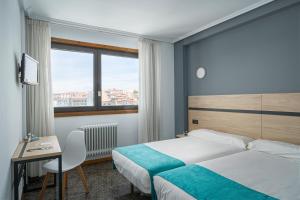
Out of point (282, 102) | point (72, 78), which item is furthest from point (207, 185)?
point (72, 78)

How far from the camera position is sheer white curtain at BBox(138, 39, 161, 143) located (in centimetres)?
407

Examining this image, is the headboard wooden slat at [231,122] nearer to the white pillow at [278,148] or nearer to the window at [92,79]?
the white pillow at [278,148]

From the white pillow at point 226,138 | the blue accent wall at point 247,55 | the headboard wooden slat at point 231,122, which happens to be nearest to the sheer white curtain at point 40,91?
the white pillow at point 226,138

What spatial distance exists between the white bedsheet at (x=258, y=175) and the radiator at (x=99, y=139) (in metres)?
2.13

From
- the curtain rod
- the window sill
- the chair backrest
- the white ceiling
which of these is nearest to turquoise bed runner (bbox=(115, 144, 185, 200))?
the chair backrest

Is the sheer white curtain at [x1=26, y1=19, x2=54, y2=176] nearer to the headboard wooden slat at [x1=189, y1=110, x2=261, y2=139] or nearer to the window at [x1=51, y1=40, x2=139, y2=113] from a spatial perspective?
the window at [x1=51, y1=40, x2=139, y2=113]

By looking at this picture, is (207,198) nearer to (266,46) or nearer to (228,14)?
(266,46)

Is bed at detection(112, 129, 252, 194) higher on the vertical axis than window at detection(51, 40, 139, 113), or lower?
lower

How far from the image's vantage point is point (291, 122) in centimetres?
253

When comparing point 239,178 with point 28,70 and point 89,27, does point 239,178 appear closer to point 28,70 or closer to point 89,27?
point 28,70

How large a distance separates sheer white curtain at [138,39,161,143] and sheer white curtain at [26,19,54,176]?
5.76ft

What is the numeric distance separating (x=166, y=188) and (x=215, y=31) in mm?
2963

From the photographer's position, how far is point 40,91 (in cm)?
310

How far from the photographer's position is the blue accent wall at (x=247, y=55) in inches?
102
